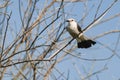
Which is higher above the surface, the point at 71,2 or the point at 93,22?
the point at 71,2

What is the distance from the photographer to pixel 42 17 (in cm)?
248

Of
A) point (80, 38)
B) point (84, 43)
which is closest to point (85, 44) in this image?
point (84, 43)

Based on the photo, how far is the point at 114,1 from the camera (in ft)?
6.97

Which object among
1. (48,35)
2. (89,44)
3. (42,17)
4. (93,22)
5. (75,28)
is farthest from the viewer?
(75,28)

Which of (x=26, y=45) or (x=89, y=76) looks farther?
(x=89, y=76)

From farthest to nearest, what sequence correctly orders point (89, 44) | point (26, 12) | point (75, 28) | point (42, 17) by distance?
point (75, 28) < point (89, 44) < point (26, 12) < point (42, 17)

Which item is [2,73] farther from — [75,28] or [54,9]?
[75,28]

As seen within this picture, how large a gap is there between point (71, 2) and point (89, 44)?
3.19 feet

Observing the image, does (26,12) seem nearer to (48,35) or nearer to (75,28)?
(48,35)

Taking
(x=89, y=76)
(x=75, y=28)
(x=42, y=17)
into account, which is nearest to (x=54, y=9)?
(x=42, y=17)

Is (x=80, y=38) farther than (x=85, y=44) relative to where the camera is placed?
Yes

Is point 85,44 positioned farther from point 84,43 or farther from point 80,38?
point 80,38

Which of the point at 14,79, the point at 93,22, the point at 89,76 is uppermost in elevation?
the point at 93,22

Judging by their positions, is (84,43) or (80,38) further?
(80,38)
